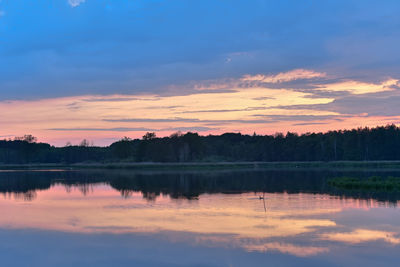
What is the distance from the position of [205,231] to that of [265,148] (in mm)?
149270

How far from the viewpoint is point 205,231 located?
86.5ft

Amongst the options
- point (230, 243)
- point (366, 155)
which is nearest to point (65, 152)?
point (366, 155)

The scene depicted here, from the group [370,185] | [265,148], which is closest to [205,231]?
[370,185]

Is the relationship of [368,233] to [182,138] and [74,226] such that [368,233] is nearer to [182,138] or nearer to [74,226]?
[74,226]

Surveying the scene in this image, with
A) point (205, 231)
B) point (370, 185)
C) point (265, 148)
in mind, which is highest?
point (265, 148)

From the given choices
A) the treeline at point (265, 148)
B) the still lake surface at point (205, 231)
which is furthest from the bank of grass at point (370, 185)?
the treeline at point (265, 148)

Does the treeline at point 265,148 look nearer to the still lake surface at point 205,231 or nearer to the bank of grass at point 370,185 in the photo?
the bank of grass at point 370,185

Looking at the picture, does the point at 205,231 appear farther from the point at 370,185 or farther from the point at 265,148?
the point at 265,148

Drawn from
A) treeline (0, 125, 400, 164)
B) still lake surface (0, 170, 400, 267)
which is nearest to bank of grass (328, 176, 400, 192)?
still lake surface (0, 170, 400, 267)

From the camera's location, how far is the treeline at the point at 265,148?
154 meters

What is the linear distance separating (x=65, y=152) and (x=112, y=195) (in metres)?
154

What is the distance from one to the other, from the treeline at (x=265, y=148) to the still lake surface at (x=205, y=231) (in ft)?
383

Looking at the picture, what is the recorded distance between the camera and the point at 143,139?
17688cm

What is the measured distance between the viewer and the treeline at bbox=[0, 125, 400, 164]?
6073 inches
